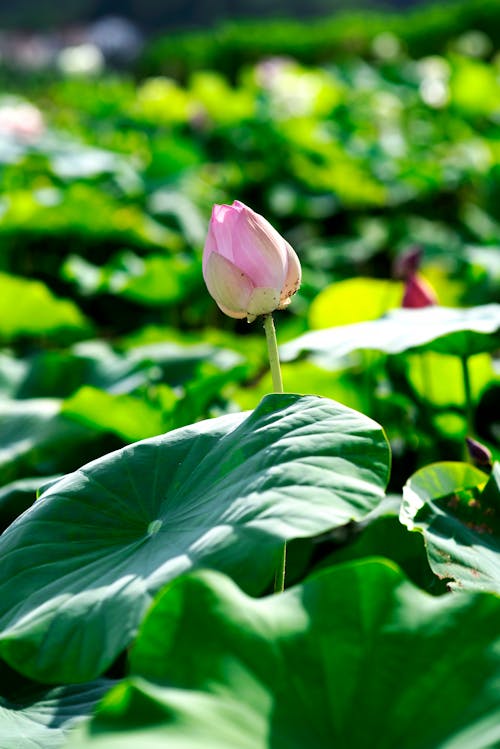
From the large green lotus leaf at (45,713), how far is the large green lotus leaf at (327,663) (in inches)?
10.0

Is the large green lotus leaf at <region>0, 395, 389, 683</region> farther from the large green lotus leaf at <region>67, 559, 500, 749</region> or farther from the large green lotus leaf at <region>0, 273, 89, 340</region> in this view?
the large green lotus leaf at <region>0, 273, 89, 340</region>

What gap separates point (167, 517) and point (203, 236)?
209 centimetres

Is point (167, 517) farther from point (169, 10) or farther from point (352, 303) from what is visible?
point (169, 10)

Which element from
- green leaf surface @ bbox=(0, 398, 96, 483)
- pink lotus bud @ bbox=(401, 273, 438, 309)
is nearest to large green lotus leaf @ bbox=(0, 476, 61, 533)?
green leaf surface @ bbox=(0, 398, 96, 483)

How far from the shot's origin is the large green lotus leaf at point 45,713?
819mm

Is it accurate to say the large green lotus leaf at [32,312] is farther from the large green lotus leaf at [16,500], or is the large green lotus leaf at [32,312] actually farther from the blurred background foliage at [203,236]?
the large green lotus leaf at [16,500]

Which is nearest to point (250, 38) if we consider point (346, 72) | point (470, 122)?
point (346, 72)

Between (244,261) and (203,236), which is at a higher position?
(244,261)

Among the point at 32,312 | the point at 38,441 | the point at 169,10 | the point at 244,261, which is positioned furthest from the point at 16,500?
the point at 169,10

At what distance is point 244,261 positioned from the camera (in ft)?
2.90

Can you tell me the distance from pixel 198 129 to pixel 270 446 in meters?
3.76

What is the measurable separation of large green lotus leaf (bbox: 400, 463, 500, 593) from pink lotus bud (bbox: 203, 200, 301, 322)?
22 cm

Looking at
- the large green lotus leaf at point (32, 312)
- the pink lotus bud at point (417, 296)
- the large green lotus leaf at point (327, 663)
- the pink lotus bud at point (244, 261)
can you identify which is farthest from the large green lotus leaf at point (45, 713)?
the large green lotus leaf at point (32, 312)

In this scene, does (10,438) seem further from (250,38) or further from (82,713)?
(250,38)
